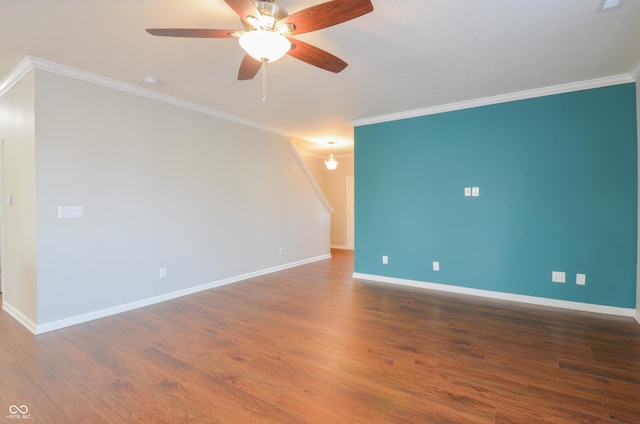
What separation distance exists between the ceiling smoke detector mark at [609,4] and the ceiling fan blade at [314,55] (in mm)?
1805

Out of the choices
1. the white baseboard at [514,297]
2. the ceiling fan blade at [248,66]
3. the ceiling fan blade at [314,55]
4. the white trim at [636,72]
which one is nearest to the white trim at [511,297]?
the white baseboard at [514,297]

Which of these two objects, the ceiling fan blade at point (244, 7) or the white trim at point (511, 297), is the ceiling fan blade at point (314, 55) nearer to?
the ceiling fan blade at point (244, 7)

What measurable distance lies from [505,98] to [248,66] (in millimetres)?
3340

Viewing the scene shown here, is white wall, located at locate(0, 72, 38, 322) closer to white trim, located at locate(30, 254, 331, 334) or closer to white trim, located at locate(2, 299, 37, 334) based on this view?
white trim, located at locate(2, 299, 37, 334)

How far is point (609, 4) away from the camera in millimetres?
2061

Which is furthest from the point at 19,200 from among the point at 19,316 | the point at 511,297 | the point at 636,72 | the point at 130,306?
the point at 636,72

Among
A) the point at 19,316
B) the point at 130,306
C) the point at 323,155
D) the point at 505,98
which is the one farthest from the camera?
the point at 323,155

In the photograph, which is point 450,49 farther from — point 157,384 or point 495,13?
point 157,384

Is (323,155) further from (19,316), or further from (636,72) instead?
(19,316)

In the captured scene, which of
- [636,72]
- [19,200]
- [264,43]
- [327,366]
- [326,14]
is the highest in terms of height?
[636,72]

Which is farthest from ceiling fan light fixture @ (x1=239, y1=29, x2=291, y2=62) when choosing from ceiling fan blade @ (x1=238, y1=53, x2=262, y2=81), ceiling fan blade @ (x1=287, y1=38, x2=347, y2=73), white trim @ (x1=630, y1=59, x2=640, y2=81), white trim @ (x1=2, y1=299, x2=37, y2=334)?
white trim @ (x1=630, y1=59, x2=640, y2=81)

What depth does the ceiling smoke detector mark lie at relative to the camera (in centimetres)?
203

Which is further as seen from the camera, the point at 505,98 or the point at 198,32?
the point at 505,98

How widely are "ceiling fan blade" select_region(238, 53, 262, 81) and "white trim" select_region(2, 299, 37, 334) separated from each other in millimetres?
3153
